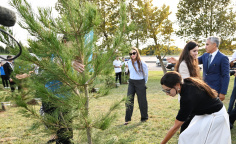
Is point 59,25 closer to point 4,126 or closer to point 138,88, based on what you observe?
point 138,88

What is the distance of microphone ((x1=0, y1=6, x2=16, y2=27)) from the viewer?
108 cm

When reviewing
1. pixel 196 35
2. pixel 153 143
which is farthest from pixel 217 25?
pixel 153 143

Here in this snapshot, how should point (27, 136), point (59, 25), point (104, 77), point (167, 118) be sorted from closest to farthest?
point (59, 25)
point (104, 77)
point (27, 136)
point (167, 118)

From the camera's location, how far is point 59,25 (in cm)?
204

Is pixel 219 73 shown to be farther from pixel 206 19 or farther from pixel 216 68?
pixel 206 19

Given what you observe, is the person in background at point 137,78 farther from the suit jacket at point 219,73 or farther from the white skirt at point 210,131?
the white skirt at point 210,131

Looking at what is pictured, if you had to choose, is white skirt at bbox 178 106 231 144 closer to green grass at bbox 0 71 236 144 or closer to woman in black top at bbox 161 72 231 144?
woman in black top at bbox 161 72 231 144

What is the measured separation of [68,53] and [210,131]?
189 centimetres

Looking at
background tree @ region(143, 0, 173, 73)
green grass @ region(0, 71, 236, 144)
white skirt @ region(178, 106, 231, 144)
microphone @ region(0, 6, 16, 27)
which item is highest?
background tree @ region(143, 0, 173, 73)

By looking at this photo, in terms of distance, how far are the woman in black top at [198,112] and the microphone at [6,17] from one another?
183 cm

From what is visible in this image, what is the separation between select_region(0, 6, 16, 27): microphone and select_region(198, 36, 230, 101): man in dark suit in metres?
3.64

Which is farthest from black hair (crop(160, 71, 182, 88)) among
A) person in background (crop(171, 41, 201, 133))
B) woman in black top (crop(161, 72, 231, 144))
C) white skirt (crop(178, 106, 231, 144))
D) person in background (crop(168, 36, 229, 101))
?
person in background (crop(168, 36, 229, 101))

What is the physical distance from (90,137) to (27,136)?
303 centimetres

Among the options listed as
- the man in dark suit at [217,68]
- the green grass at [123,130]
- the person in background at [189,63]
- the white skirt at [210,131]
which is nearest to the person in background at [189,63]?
the person in background at [189,63]
